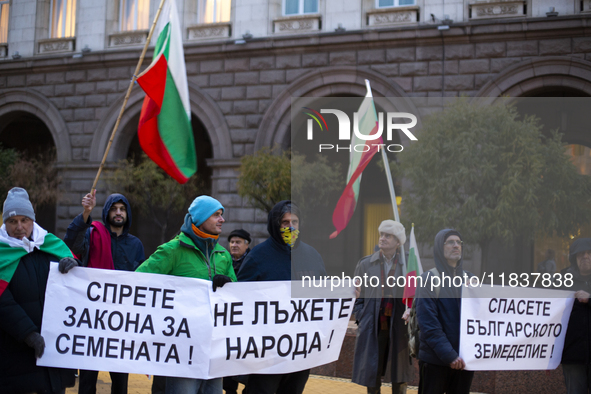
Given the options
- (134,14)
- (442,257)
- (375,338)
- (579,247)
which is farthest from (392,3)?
(442,257)

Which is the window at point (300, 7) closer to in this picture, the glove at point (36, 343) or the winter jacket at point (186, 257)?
the winter jacket at point (186, 257)

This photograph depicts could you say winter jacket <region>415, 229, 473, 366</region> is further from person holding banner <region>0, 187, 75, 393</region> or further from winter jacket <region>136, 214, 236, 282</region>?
person holding banner <region>0, 187, 75, 393</region>

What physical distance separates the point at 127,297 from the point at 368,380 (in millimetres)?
2484

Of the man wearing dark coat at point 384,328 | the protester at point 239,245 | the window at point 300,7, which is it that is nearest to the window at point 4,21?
the window at point 300,7

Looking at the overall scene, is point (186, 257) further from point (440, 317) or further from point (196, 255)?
point (440, 317)

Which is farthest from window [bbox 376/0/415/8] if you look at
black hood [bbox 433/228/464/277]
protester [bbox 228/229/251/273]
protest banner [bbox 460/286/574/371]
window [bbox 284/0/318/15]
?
black hood [bbox 433/228/464/277]

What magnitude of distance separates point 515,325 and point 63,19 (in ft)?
53.9

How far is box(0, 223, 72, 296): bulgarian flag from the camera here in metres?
4.08

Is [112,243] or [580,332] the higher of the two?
[112,243]

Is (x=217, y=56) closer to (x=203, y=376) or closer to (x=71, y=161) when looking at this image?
(x=71, y=161)

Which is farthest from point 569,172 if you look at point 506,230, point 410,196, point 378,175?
point 378,175

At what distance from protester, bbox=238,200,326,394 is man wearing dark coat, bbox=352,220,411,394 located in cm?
106

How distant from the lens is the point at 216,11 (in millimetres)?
15922

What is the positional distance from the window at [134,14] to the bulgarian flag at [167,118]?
9.96 m
